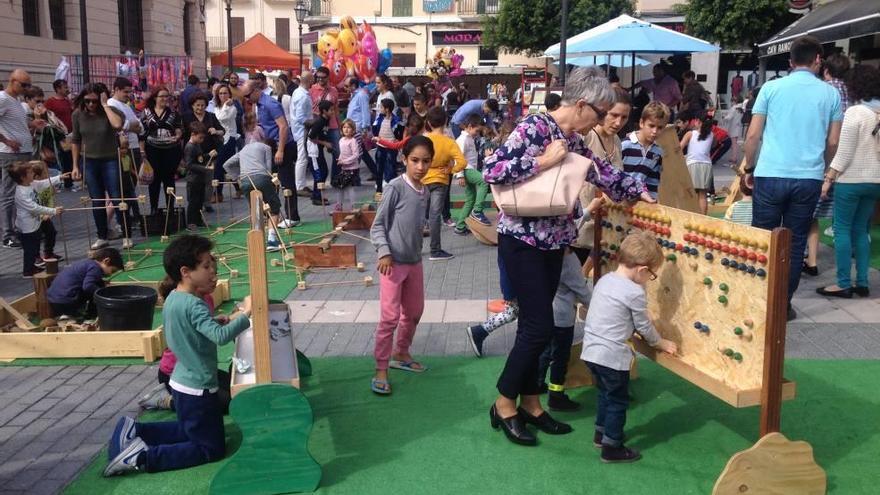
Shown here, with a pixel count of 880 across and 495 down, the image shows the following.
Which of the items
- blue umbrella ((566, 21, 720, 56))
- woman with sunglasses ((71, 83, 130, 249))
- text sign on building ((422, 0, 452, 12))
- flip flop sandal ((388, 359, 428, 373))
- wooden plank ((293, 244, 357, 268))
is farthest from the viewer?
text sign on building ((422, 0, 452, 12))

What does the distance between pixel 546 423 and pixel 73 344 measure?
139 inches

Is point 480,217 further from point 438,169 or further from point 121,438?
point 121,438

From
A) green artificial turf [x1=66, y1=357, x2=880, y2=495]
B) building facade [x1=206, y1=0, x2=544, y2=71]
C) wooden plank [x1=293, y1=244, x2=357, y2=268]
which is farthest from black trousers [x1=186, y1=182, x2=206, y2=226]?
building facade [x1=206, y1=0, x2=544, y2=71]

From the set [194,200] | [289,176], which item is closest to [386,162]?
[289,176]

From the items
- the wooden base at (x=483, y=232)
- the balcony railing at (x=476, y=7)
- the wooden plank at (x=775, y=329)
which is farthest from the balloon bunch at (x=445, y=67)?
the wooden plank at (x=775, y=329)

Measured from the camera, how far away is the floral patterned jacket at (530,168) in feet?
12.8

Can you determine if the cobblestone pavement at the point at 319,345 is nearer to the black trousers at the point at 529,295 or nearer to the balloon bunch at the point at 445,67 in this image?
the black trousers at the point at 529,295

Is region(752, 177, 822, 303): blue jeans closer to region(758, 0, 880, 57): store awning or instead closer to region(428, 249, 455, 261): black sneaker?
region(428, 249, 455, 261): black sneaker

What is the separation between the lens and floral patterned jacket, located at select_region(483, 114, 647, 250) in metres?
3.91

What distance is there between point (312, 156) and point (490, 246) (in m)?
4.54

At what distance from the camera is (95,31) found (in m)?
27.0

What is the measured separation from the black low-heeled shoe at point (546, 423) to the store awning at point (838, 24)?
8079 mm

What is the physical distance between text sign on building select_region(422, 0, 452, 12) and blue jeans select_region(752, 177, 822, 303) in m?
45.3

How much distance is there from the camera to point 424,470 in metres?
4.05
